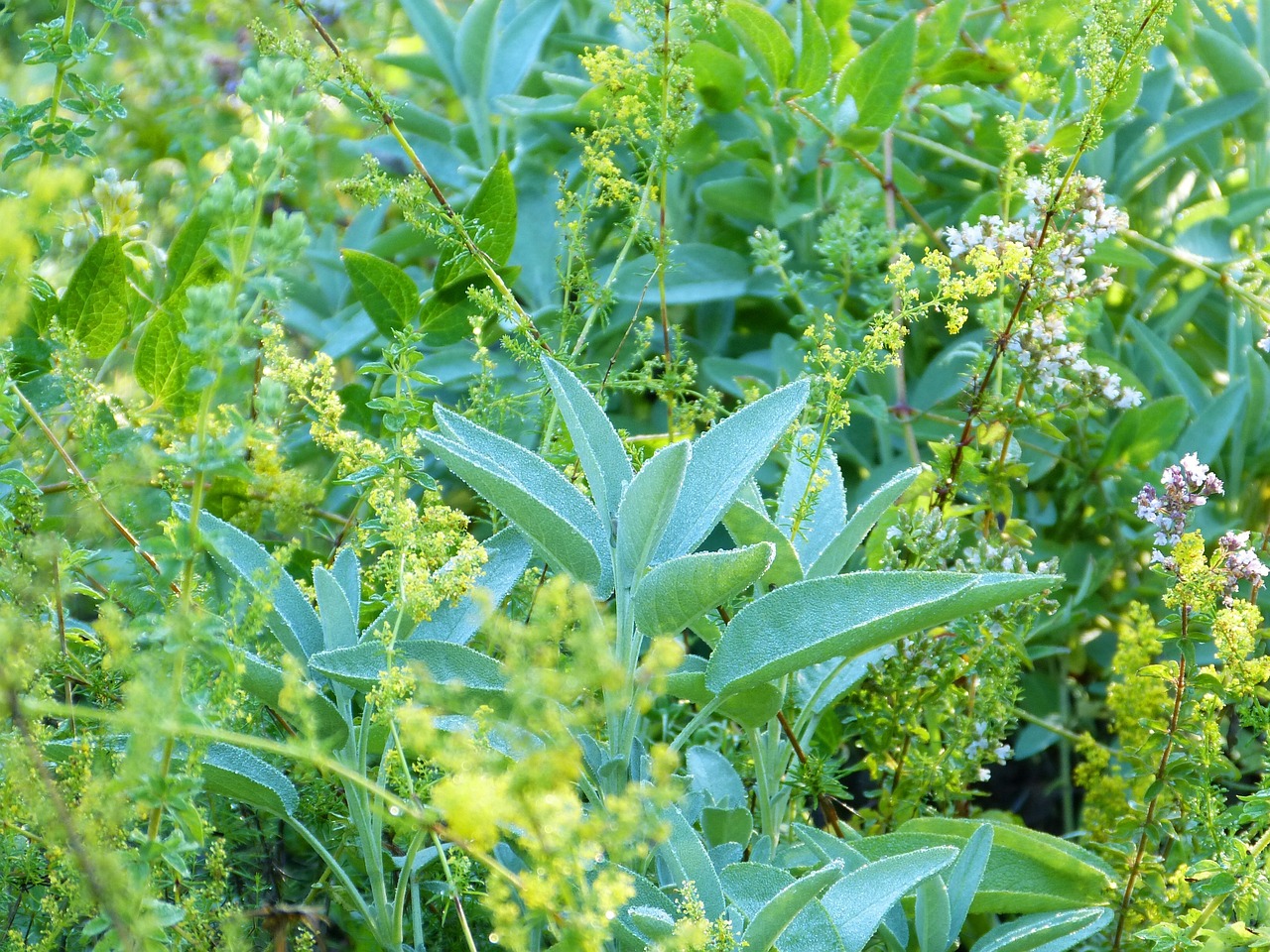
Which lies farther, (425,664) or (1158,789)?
(1158,789)

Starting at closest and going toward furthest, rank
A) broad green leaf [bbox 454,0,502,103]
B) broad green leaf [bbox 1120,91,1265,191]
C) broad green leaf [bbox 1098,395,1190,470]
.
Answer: broad green leaf [bbox 1098,395,1190,470]
broad green leaf [bbox 1120,91,1265,191]
broad green leaf [bbox 454,0,502,103]

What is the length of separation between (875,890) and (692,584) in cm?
23

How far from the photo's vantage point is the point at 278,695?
842 millimetres

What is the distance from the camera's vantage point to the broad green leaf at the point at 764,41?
4.62 feet

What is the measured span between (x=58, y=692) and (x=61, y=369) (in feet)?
0.90

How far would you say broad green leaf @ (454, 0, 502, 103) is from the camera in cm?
175

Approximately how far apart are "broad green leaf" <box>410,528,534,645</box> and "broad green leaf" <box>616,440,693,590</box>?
0.09 meters

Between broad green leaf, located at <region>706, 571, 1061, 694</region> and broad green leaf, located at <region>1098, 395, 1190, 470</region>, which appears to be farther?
broad green leaf, located at <region>1098, 395, 1190, 470</region>

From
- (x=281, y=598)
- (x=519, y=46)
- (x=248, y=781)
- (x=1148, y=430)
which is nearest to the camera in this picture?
(x=248, y=781)

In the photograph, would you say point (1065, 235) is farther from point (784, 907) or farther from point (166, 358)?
point (166, 358)

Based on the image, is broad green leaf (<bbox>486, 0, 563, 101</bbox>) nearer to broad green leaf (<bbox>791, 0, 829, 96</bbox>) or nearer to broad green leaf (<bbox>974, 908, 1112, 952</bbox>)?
broad green leaf (<bbox>791, 0, 829, 96</bbox>)

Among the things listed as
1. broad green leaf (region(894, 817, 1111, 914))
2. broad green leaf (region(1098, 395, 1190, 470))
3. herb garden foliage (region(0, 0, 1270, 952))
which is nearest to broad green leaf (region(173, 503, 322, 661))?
herb garden foliage (region(0, 0, 1270, 952))

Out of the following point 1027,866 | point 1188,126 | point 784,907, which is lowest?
point 1027,866

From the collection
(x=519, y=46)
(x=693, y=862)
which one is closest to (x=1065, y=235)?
(x=693, y=862)
